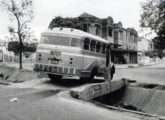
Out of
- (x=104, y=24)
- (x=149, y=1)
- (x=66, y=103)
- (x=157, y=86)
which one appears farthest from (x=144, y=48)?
(x=66, y=103)

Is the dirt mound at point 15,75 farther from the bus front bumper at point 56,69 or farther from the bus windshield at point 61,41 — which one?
the bus windshield at point 61,41

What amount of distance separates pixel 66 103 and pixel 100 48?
29.9 feet

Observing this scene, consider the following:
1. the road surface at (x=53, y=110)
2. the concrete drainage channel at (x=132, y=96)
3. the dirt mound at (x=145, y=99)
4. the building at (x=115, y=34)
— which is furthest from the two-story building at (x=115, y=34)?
the road surface at (x=53, y=110)

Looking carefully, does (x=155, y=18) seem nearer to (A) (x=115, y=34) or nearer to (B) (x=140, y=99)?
(B) (x=140, y=99)

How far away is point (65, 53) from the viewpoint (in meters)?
17.3

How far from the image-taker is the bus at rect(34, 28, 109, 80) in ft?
56.5

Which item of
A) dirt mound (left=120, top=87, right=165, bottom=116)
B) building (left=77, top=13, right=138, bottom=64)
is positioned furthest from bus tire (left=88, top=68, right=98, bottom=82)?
building (left=77, top=13, right=138, bottom=64)

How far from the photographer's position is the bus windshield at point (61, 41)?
57.5 feet

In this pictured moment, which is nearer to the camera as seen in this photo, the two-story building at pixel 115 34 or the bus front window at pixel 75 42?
the bus front window at pixel 75 42

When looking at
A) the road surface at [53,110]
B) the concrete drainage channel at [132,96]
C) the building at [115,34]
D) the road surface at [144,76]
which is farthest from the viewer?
the building at [115,34]

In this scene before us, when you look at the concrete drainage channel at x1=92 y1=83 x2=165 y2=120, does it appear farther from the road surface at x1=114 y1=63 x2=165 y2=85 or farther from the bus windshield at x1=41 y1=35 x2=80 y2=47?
the bus windshield at x1=41 y1=35 x2=80 y2=47

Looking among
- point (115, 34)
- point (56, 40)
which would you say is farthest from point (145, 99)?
point (115, 34)

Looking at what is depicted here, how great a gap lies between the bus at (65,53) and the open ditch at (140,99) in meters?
2.31

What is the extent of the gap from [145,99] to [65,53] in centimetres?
663
